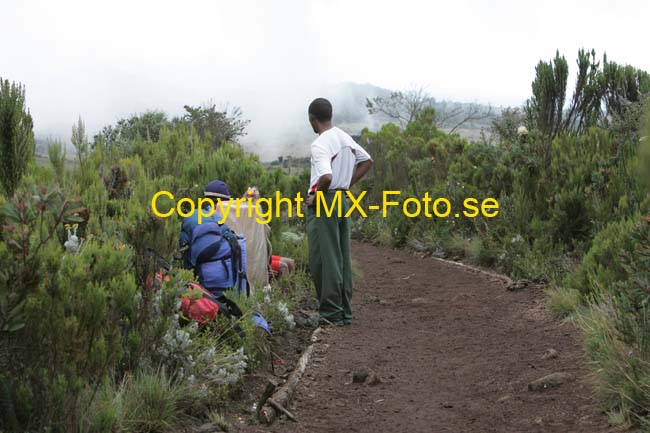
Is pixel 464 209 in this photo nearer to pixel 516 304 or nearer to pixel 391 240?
pixel 391 240

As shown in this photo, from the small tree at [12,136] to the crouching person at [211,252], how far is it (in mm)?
1248

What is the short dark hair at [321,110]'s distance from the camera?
712 centimetres

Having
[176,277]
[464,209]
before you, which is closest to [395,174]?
[464,209]

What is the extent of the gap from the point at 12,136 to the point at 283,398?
7.85ft

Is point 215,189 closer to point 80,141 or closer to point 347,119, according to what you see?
point 80,141

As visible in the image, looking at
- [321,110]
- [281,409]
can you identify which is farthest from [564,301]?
[281,409]

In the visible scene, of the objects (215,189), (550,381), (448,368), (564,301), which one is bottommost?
(448,368)

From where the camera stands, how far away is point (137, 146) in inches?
367

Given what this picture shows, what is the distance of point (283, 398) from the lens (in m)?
4.76

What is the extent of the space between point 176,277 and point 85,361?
1.02 metres

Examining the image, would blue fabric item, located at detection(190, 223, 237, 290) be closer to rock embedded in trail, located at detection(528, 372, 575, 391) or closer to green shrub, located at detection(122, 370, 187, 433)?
green shrub, located at detection(122, 370, 187, 433)

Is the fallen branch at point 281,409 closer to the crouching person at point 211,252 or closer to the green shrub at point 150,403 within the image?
the green shrub at point 150,403

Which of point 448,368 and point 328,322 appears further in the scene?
point 328,322

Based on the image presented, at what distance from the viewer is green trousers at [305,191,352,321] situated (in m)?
7.14
